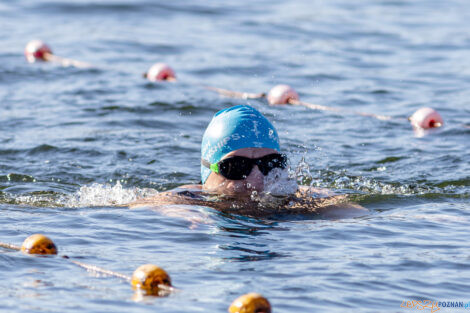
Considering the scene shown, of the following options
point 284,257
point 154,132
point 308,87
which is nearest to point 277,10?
point 308,87

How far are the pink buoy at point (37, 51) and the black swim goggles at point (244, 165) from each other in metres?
9.39

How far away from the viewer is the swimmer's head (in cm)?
718

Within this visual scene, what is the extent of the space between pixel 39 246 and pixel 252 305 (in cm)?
197

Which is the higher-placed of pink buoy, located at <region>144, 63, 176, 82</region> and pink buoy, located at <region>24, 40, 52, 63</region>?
pink buoy, located at <region>24, 40, 52, 63</region>

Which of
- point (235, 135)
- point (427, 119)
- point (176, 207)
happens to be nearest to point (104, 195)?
point (176, 207)

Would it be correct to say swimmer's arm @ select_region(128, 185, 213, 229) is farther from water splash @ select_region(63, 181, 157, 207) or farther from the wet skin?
water splash @ select_region(63, 181, 157, 207)

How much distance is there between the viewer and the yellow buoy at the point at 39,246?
5578 millimetres

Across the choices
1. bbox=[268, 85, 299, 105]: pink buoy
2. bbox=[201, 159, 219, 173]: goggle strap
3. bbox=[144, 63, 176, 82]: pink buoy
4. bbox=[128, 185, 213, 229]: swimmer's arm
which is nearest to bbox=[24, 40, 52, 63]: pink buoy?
bbox=[144, 63, 176, 82]: pink buoy

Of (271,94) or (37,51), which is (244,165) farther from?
(37,51)

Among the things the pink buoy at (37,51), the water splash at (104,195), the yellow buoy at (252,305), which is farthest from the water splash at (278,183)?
the pink buoy at (37,51)

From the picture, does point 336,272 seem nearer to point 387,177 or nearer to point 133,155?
point 387,177

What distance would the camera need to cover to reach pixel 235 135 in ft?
23.9

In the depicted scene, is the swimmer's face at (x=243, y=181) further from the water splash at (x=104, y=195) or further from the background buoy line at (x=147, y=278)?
the background buoy line at (x=147, y=278)

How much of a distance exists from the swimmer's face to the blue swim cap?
0.25 feet
